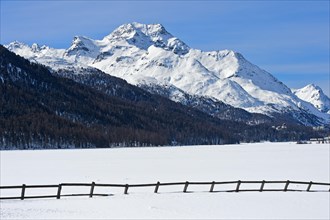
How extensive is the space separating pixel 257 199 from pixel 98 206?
1284cm

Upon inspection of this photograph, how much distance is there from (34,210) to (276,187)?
2488 centimetres

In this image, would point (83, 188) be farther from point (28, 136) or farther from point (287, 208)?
point (28, 136)

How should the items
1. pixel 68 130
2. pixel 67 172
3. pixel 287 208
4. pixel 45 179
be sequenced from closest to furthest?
pixel 287 208 < pixel 45 179 < pixel 67 172 < pixel 68 130

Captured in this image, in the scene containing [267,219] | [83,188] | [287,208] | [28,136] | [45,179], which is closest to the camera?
[267,219]

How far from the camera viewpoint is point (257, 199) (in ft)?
135

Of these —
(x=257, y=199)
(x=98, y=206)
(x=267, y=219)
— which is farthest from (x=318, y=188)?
(x=98, y=206)

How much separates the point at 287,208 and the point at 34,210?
17026 millimetres

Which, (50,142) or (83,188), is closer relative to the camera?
(83,188)

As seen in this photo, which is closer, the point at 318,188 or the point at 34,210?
the point at 34,210

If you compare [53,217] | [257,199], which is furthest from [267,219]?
[53,217]

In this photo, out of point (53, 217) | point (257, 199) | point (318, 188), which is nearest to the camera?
point (53, 217)

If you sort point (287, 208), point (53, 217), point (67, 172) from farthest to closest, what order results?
point (67, 172) < point (287, 208) < point (53, 217)

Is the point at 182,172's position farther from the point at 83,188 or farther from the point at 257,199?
the point at 257,199

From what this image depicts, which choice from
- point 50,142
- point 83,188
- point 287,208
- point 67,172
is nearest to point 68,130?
point 50,142
